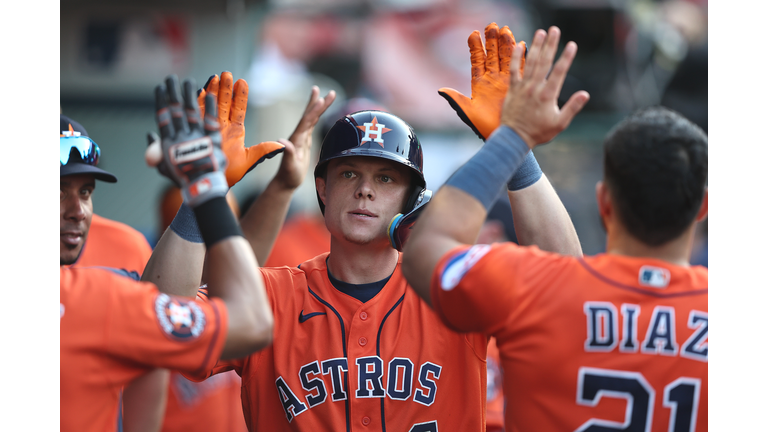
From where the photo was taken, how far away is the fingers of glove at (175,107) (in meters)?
2.14

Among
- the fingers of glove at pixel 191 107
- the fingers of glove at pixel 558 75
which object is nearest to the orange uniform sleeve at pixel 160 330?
the fingers of glove at pixel 191 107

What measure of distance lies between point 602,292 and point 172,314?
4.19 feet

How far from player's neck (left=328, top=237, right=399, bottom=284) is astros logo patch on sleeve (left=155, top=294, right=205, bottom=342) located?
1088 millimetres

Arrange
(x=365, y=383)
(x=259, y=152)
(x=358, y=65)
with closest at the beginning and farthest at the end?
1. (x=365, y=383)
2. (x=259, y=152)
3. (x=358, y=65)

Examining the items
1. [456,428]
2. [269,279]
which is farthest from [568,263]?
[269,279]

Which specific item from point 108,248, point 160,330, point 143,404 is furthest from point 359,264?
point 108,248

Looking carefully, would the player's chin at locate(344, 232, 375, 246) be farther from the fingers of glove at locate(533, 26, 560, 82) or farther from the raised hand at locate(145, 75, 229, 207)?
the fingers of glove at locate(533, 26, 560, 82)

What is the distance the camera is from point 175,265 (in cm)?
269

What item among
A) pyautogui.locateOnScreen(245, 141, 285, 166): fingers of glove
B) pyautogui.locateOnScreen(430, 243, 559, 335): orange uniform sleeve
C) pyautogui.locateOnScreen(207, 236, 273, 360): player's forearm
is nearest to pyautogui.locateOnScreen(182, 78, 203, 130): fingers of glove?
pyautogui.locateOnScreen(207, 236, 273, 360): player's forearm

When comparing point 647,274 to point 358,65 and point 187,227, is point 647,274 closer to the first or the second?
point 187,227

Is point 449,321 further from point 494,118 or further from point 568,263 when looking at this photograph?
point 494,118

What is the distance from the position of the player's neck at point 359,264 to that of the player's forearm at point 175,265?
2.08ft

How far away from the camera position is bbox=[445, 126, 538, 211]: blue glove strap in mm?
2084

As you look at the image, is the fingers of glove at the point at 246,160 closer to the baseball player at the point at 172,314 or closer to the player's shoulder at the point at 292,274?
the player's shoulder at the point at 292,274
